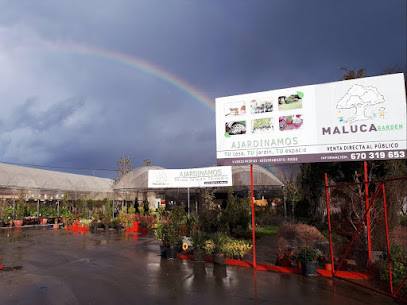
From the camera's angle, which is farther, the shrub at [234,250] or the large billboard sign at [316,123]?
the shrub at [234,250]

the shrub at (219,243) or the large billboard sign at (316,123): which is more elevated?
the large billboard sign at (316,123)

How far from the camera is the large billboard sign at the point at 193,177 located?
2267 centimetres

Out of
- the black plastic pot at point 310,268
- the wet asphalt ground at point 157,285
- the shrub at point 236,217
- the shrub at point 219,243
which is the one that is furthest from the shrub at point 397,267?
the shrub at point 236,217

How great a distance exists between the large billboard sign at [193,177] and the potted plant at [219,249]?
37.3 ft

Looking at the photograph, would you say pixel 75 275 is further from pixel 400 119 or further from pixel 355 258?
pixel 400 119

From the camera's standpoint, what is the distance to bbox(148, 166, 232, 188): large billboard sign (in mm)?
22672

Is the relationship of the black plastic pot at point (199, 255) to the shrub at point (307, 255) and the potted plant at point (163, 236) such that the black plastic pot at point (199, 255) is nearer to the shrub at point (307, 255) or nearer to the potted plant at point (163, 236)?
the potted plant at point (163, 236)

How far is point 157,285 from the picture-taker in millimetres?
7906

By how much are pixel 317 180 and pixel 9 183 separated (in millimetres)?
32433

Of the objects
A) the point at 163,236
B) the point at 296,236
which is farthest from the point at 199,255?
the point at 296,236

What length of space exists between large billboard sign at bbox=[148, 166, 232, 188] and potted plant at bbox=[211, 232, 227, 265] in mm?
11366

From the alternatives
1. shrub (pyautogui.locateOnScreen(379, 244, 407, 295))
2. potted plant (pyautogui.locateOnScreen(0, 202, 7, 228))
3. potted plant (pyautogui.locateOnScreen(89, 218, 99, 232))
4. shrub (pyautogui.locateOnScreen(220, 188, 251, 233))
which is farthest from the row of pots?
potted plant (pyautogui.locateOnScreen(0, 202, 7, 228))

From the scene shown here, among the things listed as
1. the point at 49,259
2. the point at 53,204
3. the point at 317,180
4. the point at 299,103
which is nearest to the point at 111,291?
the point at 49,259

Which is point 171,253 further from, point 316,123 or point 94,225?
point 94,225
